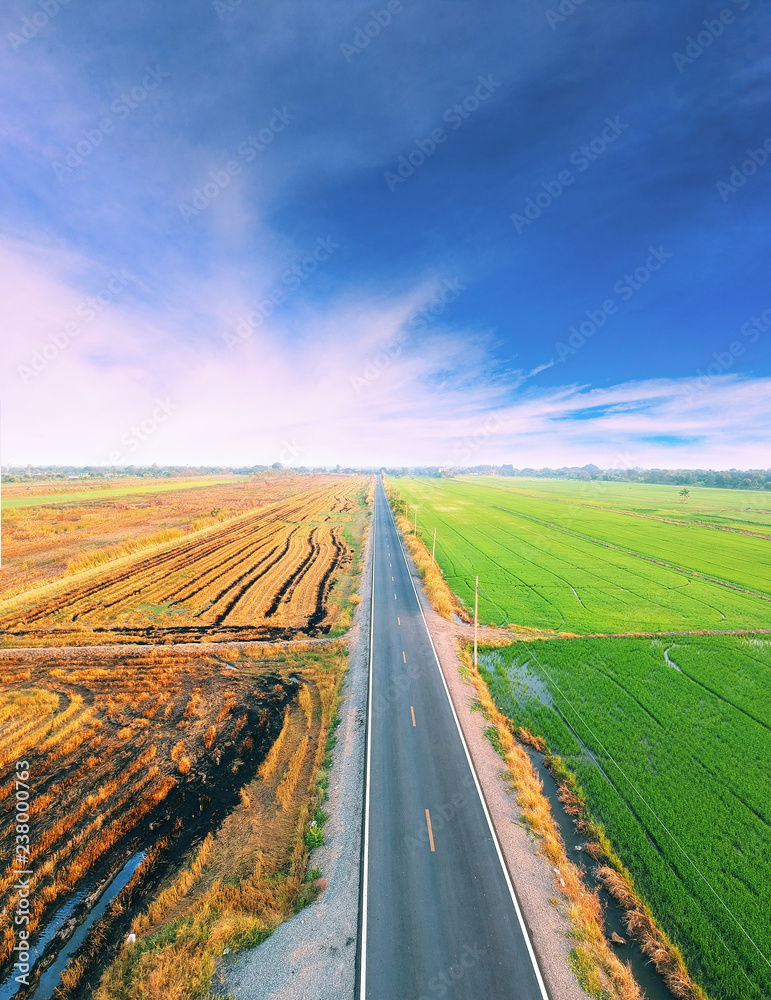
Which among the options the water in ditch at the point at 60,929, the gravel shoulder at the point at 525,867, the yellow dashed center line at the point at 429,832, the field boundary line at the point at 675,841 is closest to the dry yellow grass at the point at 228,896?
the water in ditch at the point at 60,929

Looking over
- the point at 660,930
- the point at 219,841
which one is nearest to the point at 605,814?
the point at 660,930

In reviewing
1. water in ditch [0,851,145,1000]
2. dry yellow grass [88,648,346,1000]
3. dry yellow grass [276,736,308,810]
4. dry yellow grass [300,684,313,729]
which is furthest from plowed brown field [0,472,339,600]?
dry yellow grass [88,648,346,1000]

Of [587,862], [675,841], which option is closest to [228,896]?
[587,862]

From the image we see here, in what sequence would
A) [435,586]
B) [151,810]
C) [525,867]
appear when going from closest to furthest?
[525,867] → [151,810] → [435,586]

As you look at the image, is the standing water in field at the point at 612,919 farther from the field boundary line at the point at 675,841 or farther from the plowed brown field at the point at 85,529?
the plowed brown field at the point at 85,529

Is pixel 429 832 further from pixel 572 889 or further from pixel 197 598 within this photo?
pixel 197 598

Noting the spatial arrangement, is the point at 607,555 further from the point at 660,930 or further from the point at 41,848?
the point at 41,848
